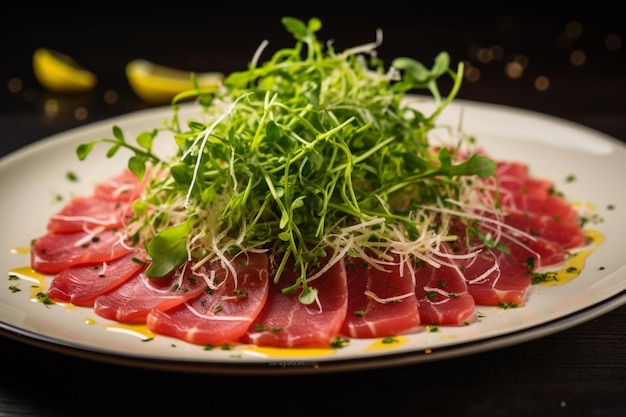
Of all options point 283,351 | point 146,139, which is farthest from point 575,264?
point 146,139

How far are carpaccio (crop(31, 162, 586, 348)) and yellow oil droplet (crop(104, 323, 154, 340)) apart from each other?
2cm

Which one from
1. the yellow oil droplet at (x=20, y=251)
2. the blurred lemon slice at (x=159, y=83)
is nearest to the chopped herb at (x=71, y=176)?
the yellow oil droplet at (x=20, y=251)

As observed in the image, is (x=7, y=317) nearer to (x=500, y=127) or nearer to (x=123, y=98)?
(x=500, y=127)

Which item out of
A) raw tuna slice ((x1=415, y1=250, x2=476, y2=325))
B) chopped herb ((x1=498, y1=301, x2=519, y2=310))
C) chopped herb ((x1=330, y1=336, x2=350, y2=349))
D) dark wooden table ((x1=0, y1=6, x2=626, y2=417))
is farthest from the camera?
chopped herb ((x1=498, y1=301, x2=519, y2=310))

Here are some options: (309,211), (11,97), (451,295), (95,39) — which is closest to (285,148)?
(309,211)

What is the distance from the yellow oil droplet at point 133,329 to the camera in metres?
2.60

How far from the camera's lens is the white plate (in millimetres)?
2287

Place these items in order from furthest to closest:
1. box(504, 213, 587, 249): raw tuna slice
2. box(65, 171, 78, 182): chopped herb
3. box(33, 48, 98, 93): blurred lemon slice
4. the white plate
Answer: box(33, 48, 98, 93): blurred lemon slice → box(65, 171, 78, 182): chopped herb → box(504, 213, 587, 249): raw tuna slice → the white plate

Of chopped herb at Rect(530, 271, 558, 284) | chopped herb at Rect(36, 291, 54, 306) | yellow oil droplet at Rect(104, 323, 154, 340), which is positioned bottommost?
yellow oil droplet at Rect(104, 323, 154, 340)

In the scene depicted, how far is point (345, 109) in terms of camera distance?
3238 millimetres

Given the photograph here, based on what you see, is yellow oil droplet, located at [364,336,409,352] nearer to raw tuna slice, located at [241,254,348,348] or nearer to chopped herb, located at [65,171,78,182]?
raw tuna slice, located at [241,254,348,348]

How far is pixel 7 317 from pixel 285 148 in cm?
111

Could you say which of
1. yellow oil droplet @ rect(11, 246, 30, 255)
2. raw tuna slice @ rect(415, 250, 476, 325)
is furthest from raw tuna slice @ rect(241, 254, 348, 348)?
yellow oil droplet @ rect(11, 246, 30, 255)

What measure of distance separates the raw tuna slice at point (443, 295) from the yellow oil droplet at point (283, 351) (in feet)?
1.22
